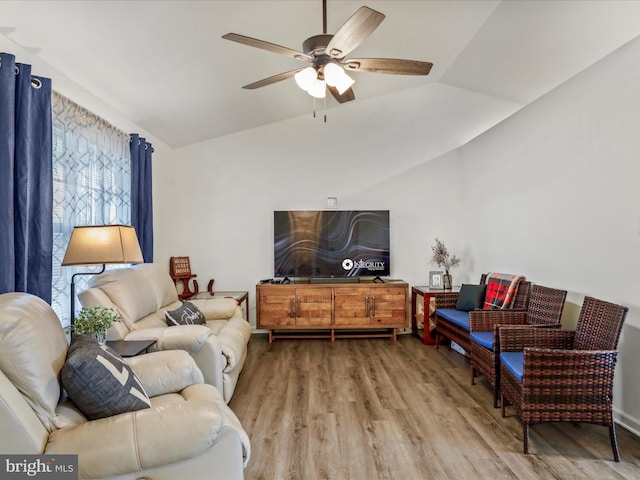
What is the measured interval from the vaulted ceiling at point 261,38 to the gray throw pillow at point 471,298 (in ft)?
6.59

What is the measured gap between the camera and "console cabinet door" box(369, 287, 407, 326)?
4.49m

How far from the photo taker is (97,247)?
2.21 m

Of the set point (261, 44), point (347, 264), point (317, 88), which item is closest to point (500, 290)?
point (347, 264)

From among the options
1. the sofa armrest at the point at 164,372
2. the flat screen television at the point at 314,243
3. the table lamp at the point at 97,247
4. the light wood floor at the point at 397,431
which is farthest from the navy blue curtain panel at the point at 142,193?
the sofa armrest at the point at 164,372

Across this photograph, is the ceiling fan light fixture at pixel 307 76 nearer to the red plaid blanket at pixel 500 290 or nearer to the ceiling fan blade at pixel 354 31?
the ceiling fan blade at pixel 354 31

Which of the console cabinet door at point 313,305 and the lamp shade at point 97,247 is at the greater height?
the lamp shade at point 97,247

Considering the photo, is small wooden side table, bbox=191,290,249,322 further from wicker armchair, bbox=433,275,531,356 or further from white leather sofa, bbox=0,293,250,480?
white leather sofa, bbox=0,293,250,480

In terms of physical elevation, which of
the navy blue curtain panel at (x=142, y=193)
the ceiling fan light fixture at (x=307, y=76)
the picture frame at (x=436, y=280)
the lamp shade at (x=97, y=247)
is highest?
the ceiling fan light fixture at (x=307, y=76)

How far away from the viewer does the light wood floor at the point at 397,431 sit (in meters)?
1.98

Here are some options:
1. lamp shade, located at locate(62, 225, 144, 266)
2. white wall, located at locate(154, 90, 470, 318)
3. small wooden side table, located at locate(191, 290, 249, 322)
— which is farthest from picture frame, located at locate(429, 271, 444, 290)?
lamp shade, located at locate(62, 225, 144, 266)

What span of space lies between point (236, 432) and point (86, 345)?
2.57 ft

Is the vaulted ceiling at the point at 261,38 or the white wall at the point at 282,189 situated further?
the white wall at the point at 282,189

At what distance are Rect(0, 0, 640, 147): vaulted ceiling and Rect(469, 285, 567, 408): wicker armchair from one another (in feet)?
6.07

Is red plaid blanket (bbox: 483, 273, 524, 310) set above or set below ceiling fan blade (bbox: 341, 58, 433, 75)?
below
